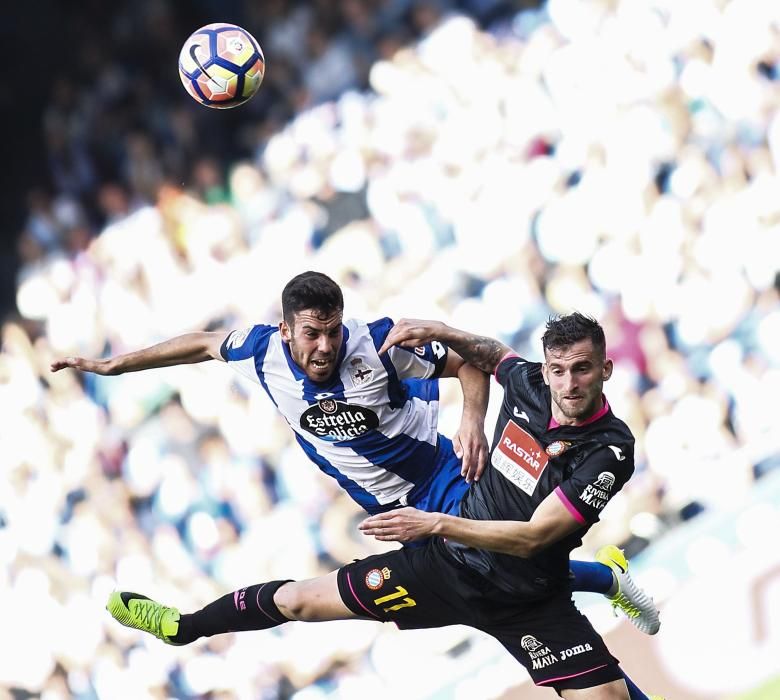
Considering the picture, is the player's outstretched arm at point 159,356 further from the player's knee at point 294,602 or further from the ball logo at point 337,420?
the player's knee at point 294,602

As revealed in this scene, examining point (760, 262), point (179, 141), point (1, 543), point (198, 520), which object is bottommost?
point (760, 262)

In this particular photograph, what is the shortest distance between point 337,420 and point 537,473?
0.83 meters

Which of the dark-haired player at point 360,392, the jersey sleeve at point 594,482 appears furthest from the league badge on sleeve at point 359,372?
the jersey sleeve at point 594,482

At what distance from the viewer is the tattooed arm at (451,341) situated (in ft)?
13.8

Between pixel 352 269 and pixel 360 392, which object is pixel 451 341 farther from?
pixel 352 269

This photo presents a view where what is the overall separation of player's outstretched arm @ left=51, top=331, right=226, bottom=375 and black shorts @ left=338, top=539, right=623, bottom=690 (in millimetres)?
968

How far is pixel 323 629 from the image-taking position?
296 inches

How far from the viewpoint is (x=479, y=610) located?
4375 millimetres

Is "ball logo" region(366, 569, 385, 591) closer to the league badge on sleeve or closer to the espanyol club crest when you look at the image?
the league badge on sleeve

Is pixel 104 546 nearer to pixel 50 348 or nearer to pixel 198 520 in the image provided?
pixel 198 520

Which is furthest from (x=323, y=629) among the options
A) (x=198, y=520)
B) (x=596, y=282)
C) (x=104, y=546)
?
(x=596, y=282)

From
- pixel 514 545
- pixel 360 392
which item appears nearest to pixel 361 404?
pixel 360 392

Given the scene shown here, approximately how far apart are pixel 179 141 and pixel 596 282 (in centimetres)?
337

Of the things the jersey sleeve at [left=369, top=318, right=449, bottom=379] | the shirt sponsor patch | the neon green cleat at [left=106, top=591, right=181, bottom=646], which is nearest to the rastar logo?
the shirt sponsor patch
